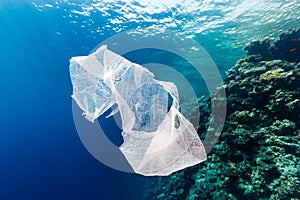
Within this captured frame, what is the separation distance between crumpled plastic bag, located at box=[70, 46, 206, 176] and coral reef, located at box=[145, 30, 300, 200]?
2.89 m

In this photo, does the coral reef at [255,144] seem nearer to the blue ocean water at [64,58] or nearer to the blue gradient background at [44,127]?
the blue ocean water at [64,58]

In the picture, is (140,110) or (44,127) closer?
(140,110)

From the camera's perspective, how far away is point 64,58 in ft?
54.7

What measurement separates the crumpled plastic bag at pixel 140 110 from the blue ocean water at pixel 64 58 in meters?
7.99

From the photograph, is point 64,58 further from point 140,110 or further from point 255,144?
point 140,110

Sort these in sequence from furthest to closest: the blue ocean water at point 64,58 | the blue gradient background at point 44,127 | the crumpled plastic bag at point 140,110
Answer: the blue gradient background at point 44,127, the blue ocean water at point 64,58, the crumpled plastic bag at point 140,110

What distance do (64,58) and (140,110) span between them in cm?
1490

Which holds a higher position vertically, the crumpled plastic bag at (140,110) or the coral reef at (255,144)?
the crumpled plastic bag at (140,110)

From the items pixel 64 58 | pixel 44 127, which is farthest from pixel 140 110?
pixel 44 127

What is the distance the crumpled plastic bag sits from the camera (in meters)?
3.29

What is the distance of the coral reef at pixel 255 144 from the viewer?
5.20m

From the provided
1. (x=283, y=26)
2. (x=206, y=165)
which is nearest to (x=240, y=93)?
(x=206, y=165)

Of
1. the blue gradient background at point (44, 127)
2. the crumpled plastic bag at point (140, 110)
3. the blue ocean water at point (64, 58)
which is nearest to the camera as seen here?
the crumpled plastic bag at point (140, 110)

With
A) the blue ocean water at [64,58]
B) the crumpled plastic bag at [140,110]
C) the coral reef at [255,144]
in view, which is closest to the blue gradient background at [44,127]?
the blue ocean water at [64,58]
